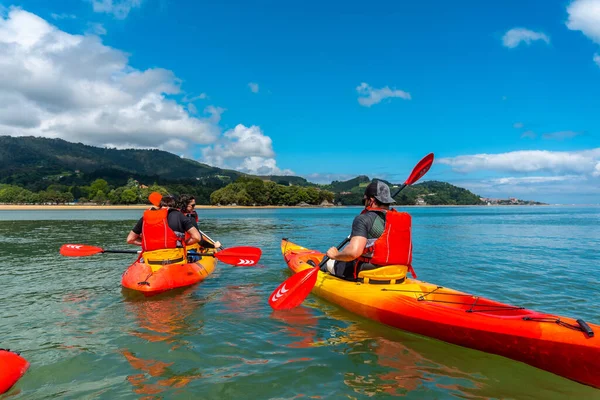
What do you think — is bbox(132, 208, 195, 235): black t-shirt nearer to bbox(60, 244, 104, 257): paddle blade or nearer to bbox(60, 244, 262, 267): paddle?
bbox(60, 244, 262, 267): paddle

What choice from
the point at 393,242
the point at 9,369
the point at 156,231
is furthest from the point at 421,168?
the point at 9,369

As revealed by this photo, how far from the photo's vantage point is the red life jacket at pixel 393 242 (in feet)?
21.1

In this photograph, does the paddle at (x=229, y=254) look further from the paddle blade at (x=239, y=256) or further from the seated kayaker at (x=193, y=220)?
the seated kayaker at (x=193, y=220)

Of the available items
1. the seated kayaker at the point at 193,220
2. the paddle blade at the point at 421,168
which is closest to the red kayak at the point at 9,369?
the seated kayaker at the point at 193,220

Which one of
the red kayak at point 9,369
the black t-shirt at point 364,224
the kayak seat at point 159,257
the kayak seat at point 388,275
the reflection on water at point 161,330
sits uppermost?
the black t-shirt at point 364,224

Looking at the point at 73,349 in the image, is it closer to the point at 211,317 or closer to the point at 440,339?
the point at 211,317

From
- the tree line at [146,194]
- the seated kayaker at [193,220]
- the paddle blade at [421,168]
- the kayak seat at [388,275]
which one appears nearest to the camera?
the kayak seat at [388,275]

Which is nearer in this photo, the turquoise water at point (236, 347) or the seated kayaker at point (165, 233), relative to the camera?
the turquoise water at point (236, 347)

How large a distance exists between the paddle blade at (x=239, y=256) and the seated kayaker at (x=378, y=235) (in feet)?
13.7

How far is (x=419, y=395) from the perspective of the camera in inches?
173

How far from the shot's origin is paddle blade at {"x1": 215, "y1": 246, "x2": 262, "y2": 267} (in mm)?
10273

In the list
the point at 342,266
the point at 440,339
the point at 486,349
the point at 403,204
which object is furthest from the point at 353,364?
the point at 403,204

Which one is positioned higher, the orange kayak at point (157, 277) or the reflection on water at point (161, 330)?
the orange kayak at point (157, 277)

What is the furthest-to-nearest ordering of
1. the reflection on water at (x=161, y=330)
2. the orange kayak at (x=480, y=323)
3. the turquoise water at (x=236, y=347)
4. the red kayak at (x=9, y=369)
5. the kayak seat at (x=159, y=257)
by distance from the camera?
the kayak seat at (x=159, y=257), the reflection on water at (x=161, y=330), the turquoise water at (x=236, y=347), the orange kayak at (x=480, y=323), the red kayak at (x=9, y=369)
